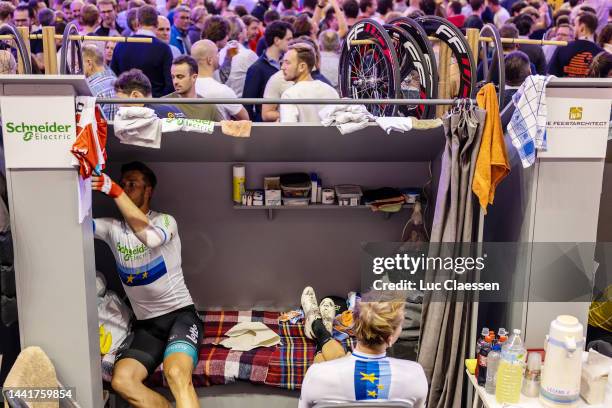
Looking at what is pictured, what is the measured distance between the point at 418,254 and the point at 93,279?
1.69 metres

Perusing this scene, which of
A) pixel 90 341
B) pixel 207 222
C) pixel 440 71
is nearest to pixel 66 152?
pixel 90 341

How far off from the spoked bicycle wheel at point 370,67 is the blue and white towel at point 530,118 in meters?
0.72

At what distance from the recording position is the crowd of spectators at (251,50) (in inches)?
169

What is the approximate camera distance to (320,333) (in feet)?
12.1

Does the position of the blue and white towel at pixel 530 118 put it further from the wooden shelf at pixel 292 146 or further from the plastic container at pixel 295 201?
the plastic container at pixel 295 201

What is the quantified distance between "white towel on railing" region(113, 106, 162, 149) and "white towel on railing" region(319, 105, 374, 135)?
0.80 m

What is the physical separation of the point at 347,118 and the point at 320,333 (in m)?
1.25

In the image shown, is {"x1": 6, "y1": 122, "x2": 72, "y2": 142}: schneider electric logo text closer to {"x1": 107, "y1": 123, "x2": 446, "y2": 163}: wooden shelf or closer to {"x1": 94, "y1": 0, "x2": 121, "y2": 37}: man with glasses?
{"x1": 107, "y1": 123, "x2": 446, "y2": 163}: wooden shelf

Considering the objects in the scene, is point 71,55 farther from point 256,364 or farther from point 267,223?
point 256,364

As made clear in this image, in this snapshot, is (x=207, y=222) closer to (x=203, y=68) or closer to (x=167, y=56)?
(x=203, y=68)

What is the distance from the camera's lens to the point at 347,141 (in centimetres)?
354

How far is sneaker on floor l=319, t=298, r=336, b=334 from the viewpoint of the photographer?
149 inches

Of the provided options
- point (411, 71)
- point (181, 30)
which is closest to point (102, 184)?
point (411, 71)

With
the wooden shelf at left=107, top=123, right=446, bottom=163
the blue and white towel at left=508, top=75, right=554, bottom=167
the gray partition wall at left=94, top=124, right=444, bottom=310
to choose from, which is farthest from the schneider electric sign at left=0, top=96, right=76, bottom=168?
the blue and white towel at left=508, top=75, right=554, bottom=167
